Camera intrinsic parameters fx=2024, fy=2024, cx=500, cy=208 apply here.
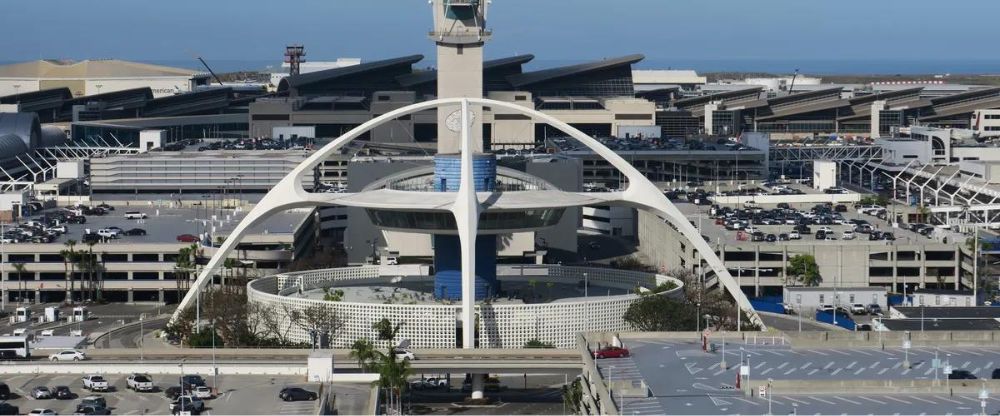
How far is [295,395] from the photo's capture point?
1844 inches

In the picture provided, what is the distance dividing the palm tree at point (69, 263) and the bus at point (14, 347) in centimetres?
2344

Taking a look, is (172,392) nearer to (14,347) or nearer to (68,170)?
(14,347)

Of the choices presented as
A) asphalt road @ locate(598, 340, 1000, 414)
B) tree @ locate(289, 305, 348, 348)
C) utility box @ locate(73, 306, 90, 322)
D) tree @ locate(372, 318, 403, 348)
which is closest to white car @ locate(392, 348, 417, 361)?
tree @ locate(372, 318, 403, 348)

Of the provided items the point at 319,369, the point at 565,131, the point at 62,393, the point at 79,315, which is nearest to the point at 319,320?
the point at 565,131

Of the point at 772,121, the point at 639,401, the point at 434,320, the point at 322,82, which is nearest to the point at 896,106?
the point at 772,121

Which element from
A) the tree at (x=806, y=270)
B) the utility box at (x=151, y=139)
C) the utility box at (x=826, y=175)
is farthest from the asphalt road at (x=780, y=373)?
the utility box at (x=151, y=139)

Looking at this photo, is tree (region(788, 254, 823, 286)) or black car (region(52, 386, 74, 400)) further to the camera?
tree (region(788, 254, 823, 286))

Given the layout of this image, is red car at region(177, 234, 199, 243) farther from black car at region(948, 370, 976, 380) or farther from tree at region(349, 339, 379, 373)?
black car at region(948, 370, 976, 380)

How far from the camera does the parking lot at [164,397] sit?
4584cm

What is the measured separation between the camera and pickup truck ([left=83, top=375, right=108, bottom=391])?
49188 millimetres

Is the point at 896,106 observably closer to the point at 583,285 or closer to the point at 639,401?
the point at 583,285

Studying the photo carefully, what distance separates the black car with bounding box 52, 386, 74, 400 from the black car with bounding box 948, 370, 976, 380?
20428mm

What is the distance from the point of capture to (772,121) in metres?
168

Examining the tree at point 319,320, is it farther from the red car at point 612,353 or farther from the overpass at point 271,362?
the red car at point 612,353
